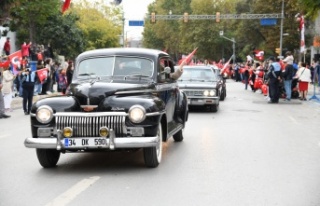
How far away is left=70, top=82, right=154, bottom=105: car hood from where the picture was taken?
327 inches

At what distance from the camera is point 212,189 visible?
7.16 m

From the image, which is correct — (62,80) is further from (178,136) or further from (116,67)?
(116,67)

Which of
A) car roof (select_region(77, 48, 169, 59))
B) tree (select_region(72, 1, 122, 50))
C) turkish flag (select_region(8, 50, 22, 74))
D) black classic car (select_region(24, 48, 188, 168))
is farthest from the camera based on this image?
tree (select_region(72, 1, 122, 50))

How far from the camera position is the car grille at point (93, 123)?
804 centimetres

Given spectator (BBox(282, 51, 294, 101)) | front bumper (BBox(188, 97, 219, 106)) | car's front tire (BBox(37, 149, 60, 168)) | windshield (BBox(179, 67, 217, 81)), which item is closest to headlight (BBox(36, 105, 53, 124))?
car's front tire (BBox(37, 149, 60, 168))

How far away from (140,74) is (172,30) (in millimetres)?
101093

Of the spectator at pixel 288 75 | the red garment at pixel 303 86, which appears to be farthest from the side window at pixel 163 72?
the red garment at pixel 303 86

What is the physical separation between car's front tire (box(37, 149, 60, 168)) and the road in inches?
4.7

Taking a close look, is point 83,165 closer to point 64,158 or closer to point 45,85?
point 64,158

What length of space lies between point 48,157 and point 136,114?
63.9 inches

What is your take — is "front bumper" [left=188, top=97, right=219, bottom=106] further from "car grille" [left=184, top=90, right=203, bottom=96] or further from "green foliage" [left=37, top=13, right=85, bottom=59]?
"green foliage" [left=37, top=13, right=85, bottom=59]

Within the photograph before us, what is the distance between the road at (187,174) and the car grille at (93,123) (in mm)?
605

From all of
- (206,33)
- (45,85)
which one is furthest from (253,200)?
(206,33)

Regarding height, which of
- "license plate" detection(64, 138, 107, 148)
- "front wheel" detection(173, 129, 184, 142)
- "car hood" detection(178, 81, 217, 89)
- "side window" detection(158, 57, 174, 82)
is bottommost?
"front wheel" detection(173, 129, 184, 142)
